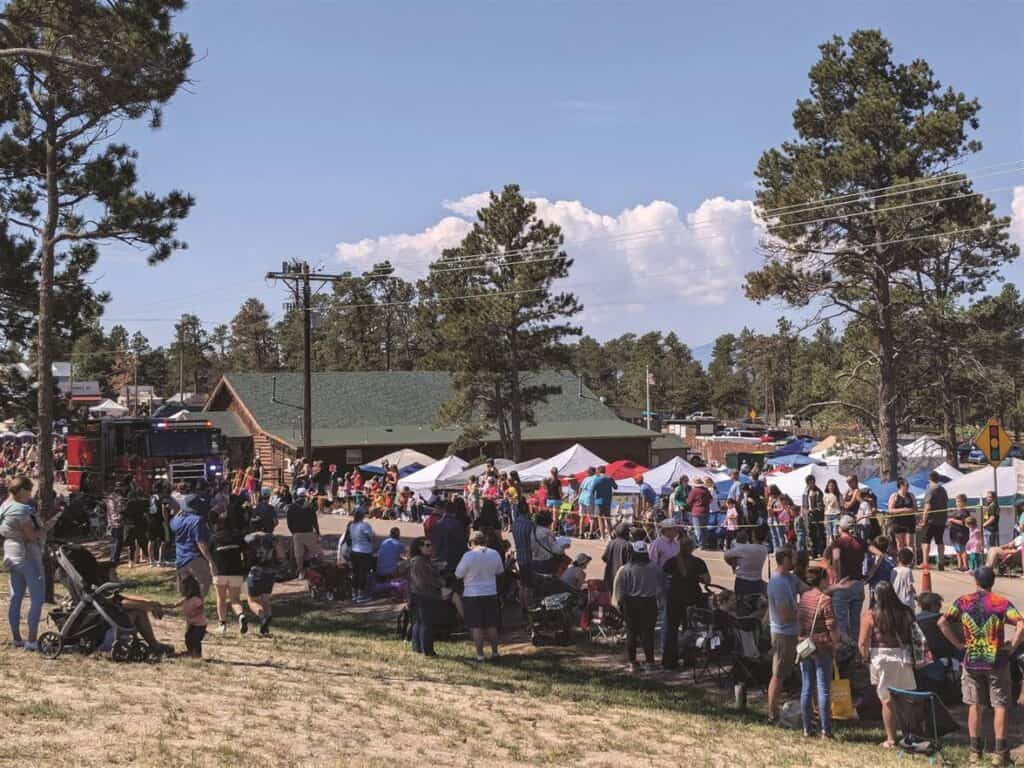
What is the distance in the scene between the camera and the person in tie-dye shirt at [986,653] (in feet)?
29.9

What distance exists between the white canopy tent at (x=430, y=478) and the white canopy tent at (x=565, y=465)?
2243mm

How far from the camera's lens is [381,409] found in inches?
2181

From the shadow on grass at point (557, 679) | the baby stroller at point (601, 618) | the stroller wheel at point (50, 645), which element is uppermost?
the stroller wheel at point (50, 645)

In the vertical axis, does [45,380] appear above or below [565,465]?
above

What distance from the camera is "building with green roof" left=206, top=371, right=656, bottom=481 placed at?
50.4 meters

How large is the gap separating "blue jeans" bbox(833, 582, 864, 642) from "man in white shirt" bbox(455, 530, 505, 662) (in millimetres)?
3911

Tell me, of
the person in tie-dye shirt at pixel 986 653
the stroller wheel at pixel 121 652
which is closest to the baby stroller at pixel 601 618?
the person in tie-dye shirt at pixel 986 653

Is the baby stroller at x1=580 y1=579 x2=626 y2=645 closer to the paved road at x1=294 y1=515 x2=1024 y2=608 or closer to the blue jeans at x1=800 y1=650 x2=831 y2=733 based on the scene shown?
the paved road at x1=294 y1=515 x2=1024 y2=608

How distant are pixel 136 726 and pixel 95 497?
83.7ft

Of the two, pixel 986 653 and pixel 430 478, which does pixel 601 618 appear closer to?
pixel 986 653

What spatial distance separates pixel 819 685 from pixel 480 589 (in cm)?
430

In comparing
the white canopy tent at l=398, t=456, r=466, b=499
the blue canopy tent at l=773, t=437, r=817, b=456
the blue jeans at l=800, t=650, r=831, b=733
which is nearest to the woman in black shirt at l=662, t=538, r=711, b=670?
the blue jeans at l=800, t=650, r=831, b=733

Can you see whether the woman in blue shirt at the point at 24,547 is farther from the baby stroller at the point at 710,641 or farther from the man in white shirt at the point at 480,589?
the baby stroller at the point at 710,641

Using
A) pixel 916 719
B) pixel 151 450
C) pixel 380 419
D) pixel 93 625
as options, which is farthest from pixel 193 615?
pixel 380 419
